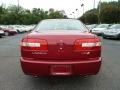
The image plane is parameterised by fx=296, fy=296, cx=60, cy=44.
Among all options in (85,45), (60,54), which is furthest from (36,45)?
(85,45)

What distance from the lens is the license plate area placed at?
5840 millimetres

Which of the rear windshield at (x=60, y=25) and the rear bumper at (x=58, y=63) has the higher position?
the rear windshield at (x=60, y=25)

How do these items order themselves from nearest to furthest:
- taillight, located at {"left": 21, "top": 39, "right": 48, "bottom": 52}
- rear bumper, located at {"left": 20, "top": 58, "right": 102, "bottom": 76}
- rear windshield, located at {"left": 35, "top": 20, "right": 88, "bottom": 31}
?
rear bumper, located at {"left": 20, "top": 58, "right": 102, "bottom": 76}
taillight, located at {"left": 21, "top": 39, "right": 48, "bottom": 52}
rear windshield, located at {"left": 35, "top": 20, "right": 88, "bottom": 31}

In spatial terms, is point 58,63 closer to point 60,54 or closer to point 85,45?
point 60,54

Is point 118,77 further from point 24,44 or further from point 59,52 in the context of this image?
point 24,44

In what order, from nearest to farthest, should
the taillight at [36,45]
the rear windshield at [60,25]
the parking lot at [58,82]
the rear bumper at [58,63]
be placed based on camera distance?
the rear bumper at [58,63], the taillight at [36,45], the parking lot at [58,82], the rear windshield at [60,25]

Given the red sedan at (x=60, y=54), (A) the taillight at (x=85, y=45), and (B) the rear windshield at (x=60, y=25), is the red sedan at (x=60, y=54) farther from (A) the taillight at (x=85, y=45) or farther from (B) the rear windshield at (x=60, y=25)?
(B) the rear windshield at (x=60, y=25)

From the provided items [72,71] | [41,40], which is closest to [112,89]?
[72,71]

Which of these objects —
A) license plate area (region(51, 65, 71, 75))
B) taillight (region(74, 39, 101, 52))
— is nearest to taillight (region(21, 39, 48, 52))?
license plate area (region(51, 65, 71, 75))

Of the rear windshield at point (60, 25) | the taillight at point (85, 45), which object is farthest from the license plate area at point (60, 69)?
the rear windshield at point (60, 25)

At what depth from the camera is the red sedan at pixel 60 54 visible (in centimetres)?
584

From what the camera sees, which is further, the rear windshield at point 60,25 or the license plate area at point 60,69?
the rear windshield at point 60,25

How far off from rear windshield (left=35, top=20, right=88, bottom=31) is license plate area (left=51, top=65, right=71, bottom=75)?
1.45m

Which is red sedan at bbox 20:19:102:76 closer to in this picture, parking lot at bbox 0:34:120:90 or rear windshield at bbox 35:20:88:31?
parking lot at bbox 0:34:120:90
